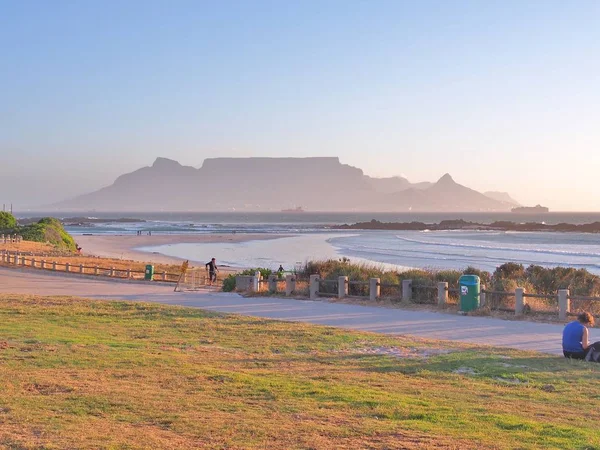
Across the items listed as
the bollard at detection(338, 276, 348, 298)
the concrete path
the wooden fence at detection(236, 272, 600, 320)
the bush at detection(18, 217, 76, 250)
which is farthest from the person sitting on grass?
the bush at detection(18, 217, 76, 250)

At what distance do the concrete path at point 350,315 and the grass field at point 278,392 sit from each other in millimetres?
1635

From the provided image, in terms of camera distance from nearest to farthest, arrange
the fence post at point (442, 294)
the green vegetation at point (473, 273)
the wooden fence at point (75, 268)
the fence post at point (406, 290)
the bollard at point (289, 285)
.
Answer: the fence post at point (442, 294) → the fence post at point (406, 290) → the green vegetation at point (473, 273) → the bollard at point (289, 285) → the wooden fence at point (75, 268)

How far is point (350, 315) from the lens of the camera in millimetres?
18281

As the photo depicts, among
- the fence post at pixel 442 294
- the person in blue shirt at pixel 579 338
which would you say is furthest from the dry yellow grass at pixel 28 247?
the person in blue shirt at pixel 579 338

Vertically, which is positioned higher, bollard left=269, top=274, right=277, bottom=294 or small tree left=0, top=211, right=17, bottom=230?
small tree left=0, top=211, right=17, bottom=230

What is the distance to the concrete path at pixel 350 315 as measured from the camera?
14.8 metres

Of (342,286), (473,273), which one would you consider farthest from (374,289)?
(473,273)

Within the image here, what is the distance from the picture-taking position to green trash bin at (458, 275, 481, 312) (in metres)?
18.3

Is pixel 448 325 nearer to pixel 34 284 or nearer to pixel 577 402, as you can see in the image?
pixel 577 402

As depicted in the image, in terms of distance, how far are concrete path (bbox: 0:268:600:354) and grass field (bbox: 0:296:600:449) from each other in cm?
163

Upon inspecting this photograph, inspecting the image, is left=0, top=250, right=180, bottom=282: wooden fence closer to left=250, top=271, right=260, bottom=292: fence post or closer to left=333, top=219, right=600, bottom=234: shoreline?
left=250, top=271, right=260, bottom=292: fence post

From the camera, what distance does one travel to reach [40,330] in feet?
45.9

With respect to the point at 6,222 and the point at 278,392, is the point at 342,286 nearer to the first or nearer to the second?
the point at 278,392

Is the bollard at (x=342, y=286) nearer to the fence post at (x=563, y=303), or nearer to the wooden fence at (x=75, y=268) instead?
the fence post at (x=563, y=303)
